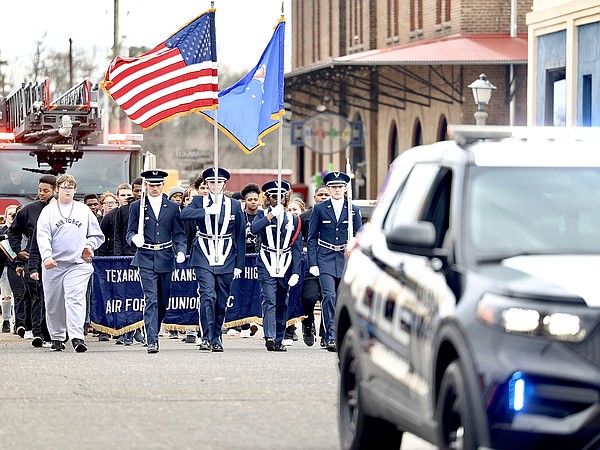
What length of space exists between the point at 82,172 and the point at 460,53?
46.5 ft

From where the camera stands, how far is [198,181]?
18422mm

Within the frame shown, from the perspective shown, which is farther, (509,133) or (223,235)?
(223,235)

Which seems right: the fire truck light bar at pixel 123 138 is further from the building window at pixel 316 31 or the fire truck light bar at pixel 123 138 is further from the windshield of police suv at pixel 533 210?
the building window at pixel 316 31

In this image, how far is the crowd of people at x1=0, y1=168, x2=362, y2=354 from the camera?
55.1 ft

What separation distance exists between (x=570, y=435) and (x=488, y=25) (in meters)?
35.1

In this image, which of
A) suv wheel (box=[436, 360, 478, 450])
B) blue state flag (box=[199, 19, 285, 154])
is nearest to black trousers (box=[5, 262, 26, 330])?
blue state flag (box=[199, 19, 285, 154])

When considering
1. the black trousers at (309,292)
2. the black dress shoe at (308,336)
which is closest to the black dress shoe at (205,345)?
the black trousers at (309,292)

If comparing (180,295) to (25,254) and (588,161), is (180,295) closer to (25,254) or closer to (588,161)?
(25,254)

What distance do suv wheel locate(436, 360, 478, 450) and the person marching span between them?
10272 mm

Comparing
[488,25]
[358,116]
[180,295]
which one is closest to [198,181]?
[180,295]

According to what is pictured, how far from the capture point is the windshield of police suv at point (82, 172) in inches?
1038

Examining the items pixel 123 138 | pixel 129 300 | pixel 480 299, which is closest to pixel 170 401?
pixel 480 299

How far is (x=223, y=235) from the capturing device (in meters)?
16.9

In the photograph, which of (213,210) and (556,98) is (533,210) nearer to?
(213,210)
